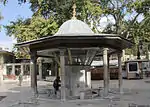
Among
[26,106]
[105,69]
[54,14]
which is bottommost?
[26,106]

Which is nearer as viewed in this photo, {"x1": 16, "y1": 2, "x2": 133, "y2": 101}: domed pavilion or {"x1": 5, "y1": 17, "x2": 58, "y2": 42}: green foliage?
{"x1": 16, "y1": 2, "x2": 133, "y2": 101}: domed pavilion

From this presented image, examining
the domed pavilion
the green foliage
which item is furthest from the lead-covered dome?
the green foliage

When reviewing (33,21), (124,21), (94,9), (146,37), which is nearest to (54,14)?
(33,21)

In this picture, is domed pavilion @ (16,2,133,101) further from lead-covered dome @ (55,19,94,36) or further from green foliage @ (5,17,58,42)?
green foliage @ (5,17,58,42)

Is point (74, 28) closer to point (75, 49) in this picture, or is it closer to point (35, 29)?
point (75, 49)

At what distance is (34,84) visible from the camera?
840 inches

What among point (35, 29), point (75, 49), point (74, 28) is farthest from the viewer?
point (35, 29)

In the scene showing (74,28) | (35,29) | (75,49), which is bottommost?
(75,49)

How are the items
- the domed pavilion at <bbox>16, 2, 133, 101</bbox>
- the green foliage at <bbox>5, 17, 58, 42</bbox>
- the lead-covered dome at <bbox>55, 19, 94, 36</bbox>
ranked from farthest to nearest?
the green foliage at <bbox>5, 17, 58, 42</bbox>
the lead-covered dome at <bbox>55, 19, 94, 36</bbox>
the domed pavilion at <bbox>16, 2, 133, 101</bbox>

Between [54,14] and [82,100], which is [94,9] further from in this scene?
[82,100]

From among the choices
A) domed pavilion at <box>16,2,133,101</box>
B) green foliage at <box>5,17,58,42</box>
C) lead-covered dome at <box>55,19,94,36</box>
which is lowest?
domed pavilion at <box>16,2,133,101</box>

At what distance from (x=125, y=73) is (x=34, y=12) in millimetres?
16020

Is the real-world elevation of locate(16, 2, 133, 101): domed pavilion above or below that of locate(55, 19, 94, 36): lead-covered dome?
below

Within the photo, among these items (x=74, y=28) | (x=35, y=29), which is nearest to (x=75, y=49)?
(x=74, y=28)
